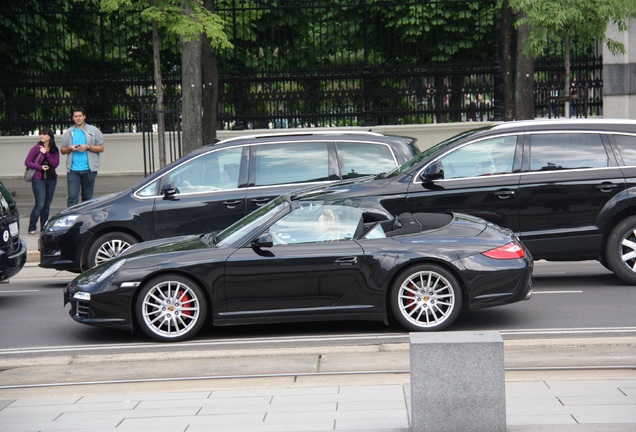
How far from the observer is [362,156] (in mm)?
12484

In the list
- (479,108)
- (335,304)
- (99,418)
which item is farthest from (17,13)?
(99,418)

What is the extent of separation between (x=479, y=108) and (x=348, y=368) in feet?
58.5

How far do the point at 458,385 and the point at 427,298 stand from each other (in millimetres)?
3309

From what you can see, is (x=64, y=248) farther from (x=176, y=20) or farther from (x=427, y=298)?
(x=176, y=20)

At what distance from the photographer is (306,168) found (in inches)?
494

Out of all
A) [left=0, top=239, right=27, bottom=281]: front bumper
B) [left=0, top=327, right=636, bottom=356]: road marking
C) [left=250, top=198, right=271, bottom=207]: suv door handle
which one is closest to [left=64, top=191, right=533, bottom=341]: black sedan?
[left=0, top=327, right=636, bottom=356]: road marking

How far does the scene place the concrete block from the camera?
5.93m

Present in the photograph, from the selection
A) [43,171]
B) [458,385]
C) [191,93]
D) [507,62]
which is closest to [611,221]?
[458,385]

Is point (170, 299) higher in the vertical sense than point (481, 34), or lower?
lower

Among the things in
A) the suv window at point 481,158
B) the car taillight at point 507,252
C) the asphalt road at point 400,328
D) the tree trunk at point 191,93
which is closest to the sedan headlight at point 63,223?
the asphalt road at point 400,328

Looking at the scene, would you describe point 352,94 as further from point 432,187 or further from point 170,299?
point 170,299

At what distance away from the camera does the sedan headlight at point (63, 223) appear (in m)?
12.5

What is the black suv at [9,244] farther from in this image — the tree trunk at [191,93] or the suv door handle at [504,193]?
the tree trunk at [191,93]

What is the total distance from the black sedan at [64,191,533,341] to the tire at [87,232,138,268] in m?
2.98
